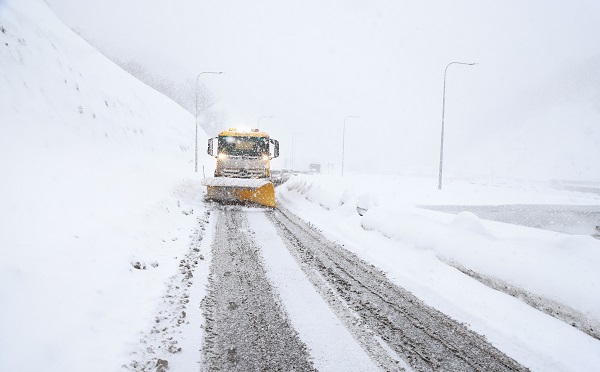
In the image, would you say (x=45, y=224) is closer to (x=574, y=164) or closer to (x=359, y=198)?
(x=359, y=198)

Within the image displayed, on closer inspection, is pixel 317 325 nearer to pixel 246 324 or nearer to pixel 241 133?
pixel 246 324

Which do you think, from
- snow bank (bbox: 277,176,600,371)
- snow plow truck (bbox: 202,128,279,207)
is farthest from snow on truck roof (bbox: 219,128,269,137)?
snow bank (bbox: 277,176,600,371)

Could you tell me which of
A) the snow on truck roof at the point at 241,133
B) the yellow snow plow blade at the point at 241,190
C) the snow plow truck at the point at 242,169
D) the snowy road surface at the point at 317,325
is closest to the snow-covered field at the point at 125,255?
the snowy road surface at the point at 317,325

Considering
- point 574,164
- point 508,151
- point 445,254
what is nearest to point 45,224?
point 445,254

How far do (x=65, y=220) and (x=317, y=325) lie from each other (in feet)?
15.9

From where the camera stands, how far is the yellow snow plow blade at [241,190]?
1321cm

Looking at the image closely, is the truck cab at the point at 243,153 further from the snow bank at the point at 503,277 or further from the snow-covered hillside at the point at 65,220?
the snow bank at the point at 503,277

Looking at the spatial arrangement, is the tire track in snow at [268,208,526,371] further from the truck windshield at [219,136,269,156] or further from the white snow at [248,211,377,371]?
the truck windshield at [219,136,269,156]

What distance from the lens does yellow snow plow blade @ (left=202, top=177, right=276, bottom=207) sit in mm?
13211

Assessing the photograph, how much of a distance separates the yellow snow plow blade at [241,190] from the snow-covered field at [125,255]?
1.57 meters

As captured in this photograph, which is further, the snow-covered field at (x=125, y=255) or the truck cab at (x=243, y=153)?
the truck cab at (x=243, y=153)

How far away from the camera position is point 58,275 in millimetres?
4141

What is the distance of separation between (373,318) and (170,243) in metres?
4.87

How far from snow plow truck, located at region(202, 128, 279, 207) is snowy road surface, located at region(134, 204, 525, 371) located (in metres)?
6.98
